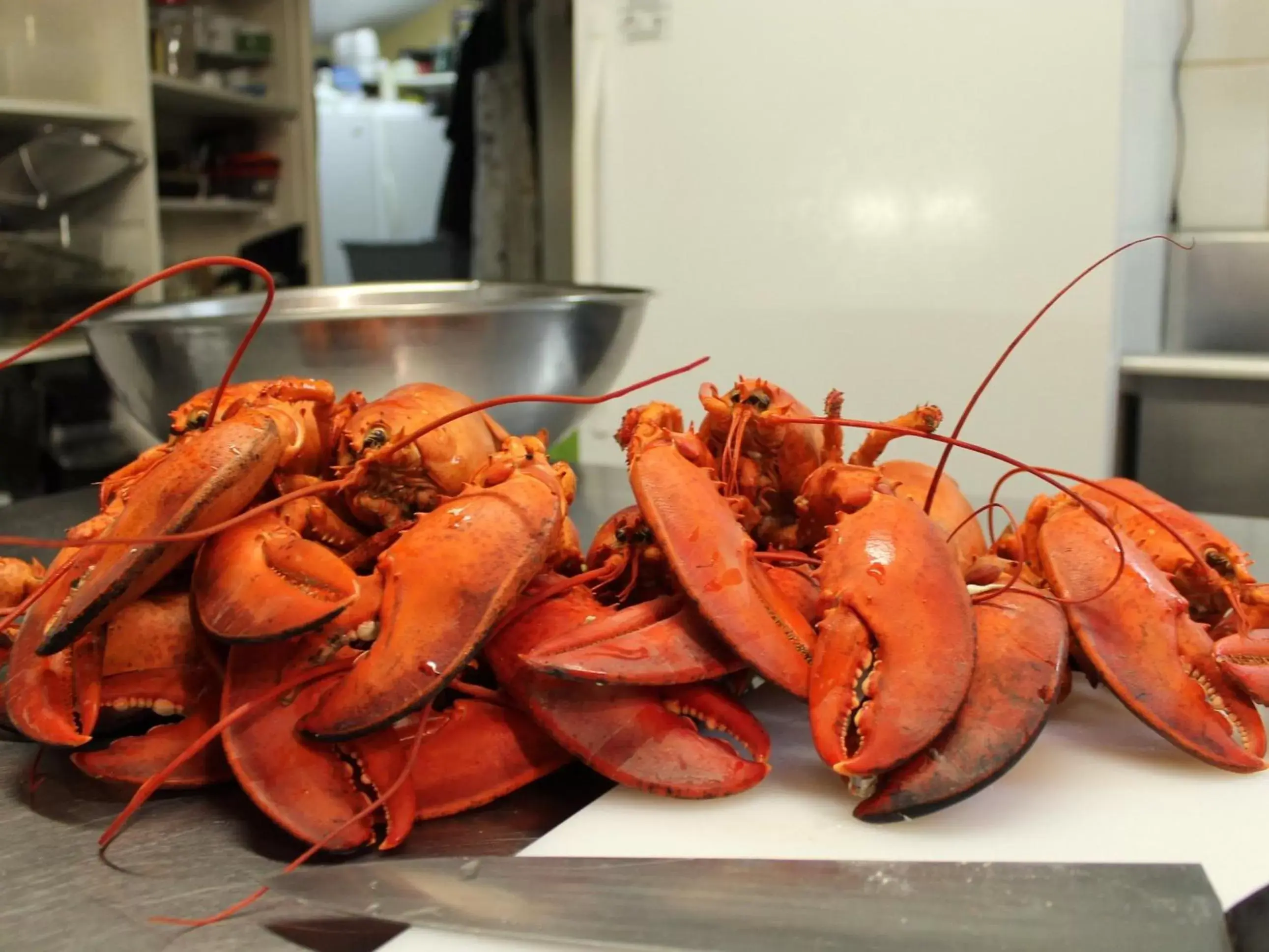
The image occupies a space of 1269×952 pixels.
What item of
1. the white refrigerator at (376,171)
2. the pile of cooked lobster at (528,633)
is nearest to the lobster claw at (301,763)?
Result: the pile of cooked lobster at (528,633)

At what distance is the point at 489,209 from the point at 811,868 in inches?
115

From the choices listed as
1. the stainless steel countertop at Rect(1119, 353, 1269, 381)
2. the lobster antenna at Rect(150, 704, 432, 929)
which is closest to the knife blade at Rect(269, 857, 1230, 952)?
the lobster antenna at Rect(150, 704, 432, 929)

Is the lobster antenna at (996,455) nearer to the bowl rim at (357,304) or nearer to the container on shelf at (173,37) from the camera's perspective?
the bowl rim at (357,304)

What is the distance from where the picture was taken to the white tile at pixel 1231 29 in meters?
1.94

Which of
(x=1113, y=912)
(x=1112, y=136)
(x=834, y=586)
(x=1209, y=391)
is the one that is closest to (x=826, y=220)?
(x=1112, y=136)

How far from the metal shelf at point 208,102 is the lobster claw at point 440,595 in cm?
213

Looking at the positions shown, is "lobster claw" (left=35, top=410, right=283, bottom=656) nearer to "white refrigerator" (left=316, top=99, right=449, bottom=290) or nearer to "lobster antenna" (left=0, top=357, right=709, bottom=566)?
"lobster antenna" (left=0, top=357, right=709, bottom=566)

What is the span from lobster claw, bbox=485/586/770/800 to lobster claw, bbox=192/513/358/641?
0.32 ft

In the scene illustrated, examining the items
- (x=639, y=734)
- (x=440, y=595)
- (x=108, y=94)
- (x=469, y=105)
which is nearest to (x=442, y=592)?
(x=440, y=595)

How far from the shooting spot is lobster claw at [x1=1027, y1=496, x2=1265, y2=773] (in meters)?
0.52

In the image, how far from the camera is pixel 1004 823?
48cm

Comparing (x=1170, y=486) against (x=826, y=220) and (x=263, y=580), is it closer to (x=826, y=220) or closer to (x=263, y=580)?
(x=826, y=220)

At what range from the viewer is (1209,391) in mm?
1795

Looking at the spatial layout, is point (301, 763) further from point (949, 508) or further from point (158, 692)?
point (949, 508)
